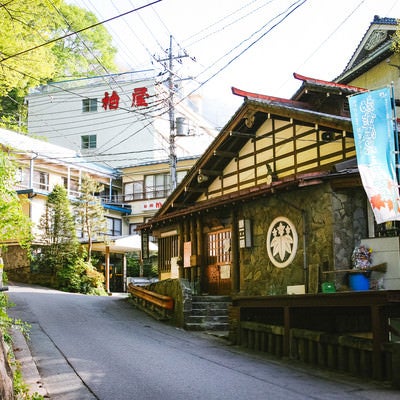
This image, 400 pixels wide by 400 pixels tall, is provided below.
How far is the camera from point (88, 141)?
163 ft

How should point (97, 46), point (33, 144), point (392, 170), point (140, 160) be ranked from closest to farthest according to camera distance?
1. point (392, 170)
2. point (33, 144)
3. point (140, 160)
4. point (97, 46)

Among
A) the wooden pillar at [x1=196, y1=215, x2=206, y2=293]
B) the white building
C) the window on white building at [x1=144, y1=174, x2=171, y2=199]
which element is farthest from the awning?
the white building

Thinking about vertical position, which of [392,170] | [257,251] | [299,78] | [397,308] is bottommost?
[397,308]

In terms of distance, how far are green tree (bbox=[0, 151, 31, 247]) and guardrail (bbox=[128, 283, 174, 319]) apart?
295 inches

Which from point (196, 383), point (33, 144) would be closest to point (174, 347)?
point (196, 383)

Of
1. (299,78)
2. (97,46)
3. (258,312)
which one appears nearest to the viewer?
(258,312)

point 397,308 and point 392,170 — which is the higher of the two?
point 392,170

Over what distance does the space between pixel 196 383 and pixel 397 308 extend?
12.5 feet

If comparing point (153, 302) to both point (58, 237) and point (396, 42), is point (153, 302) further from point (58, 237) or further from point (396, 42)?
point (58, 237)

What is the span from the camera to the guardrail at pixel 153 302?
17891 mm

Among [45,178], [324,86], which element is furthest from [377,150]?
[45,178]

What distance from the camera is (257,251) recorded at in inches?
695

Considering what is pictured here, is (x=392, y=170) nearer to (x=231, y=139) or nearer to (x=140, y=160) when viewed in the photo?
(x=231, y=139)

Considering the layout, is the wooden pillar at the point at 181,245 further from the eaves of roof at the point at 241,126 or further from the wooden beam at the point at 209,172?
the wooden beam at the point at 209,172
